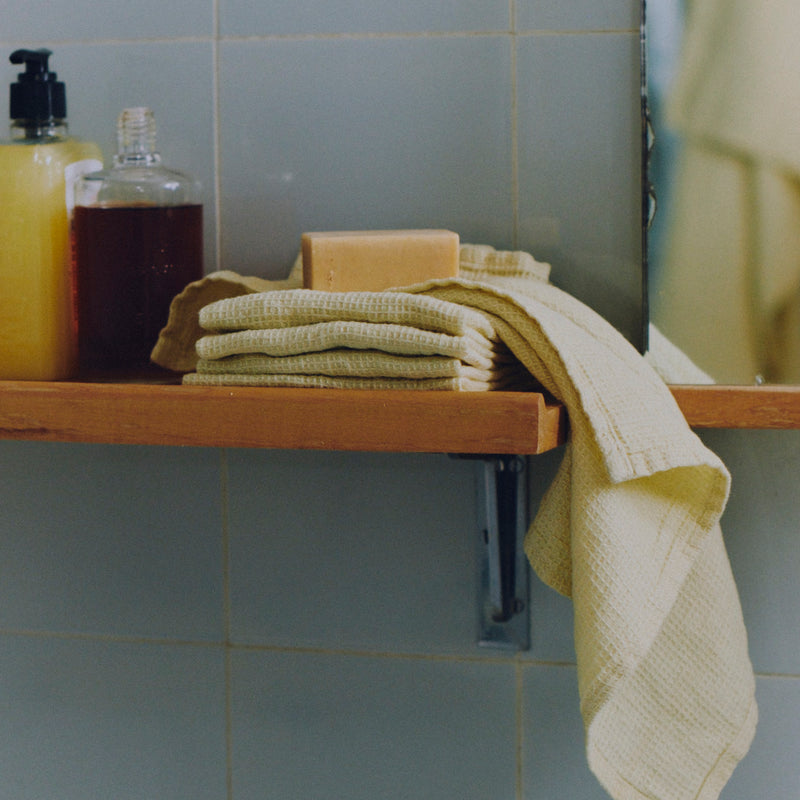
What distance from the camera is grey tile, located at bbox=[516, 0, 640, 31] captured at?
696 mm

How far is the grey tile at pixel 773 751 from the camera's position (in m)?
0.73

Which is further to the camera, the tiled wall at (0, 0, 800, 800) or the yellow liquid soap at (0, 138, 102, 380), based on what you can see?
the tiled wall at (0, 0, 800, 800)

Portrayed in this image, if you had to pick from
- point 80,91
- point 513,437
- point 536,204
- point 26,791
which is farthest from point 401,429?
point 26,791

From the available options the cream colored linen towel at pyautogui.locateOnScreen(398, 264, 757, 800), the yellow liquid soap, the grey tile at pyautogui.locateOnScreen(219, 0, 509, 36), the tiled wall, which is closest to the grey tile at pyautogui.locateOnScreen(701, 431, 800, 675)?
the tiled wall

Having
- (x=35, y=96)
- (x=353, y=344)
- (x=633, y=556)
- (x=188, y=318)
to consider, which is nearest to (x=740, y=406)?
(x=633, y=556)

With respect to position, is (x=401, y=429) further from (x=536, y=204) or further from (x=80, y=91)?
(x=80, y=91)

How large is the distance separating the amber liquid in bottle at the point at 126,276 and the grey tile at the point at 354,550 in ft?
0.52

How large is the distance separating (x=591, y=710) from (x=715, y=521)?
13 cm

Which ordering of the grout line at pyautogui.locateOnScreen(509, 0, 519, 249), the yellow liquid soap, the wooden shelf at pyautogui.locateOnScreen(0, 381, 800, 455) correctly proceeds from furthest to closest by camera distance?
the grout line at pyautogui.locateOnScreen(509, 0, 519, 249)
the yellow liquid soap
the wooden shelf at pyautogui.locateOnScreen(0, 381, 800, 455)

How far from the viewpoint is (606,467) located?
501 mm

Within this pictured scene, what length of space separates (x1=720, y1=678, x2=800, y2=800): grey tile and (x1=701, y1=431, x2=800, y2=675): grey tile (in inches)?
0.6

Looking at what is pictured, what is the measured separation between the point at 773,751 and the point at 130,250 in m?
0.58

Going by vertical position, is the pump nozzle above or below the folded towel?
above

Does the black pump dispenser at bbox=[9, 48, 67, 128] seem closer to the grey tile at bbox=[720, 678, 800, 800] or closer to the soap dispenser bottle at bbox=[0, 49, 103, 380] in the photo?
the soap dispenser bottle at bbox=[0, 49, 103, 380]
